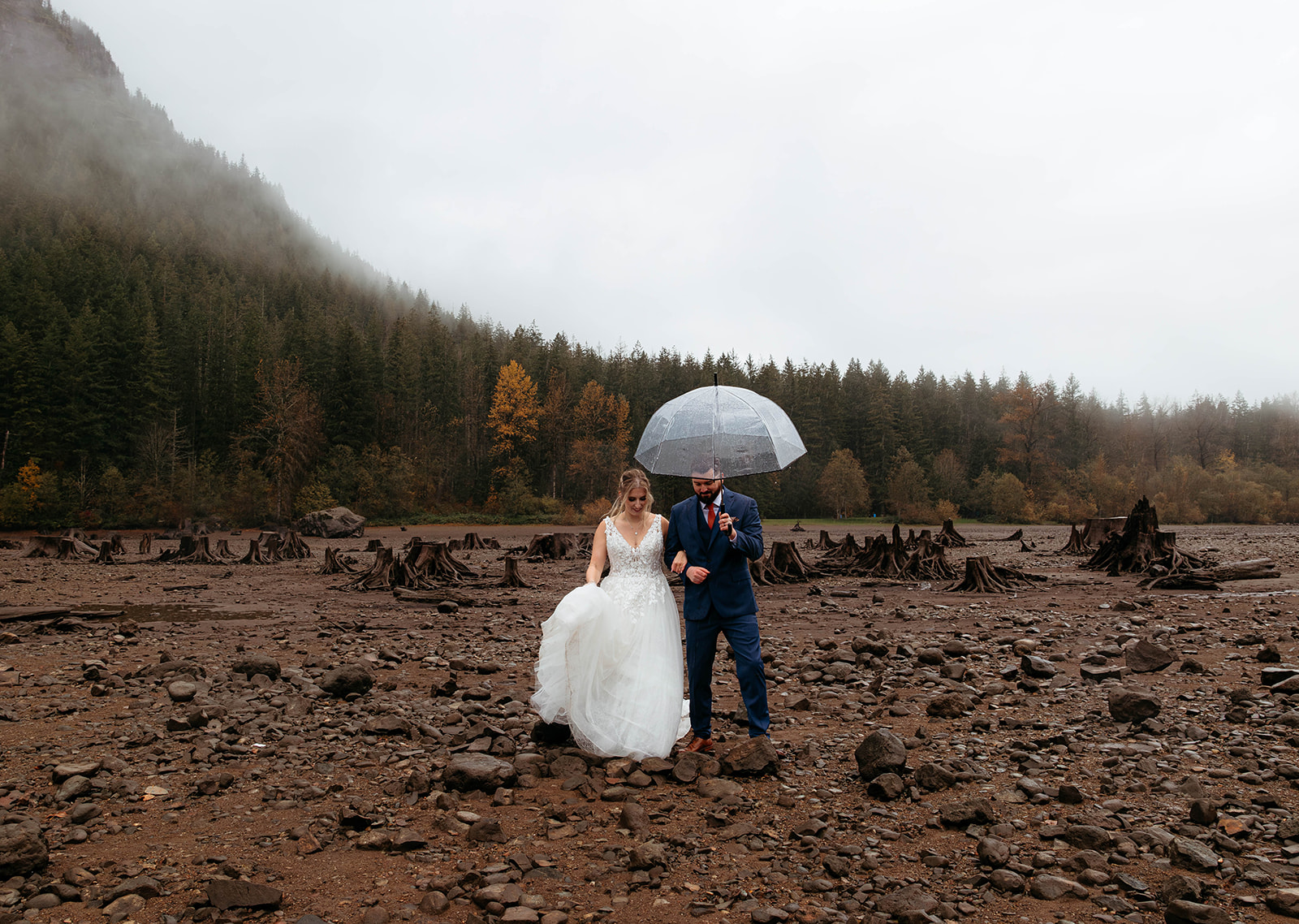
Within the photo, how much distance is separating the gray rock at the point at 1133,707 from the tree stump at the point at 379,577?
51.0ft

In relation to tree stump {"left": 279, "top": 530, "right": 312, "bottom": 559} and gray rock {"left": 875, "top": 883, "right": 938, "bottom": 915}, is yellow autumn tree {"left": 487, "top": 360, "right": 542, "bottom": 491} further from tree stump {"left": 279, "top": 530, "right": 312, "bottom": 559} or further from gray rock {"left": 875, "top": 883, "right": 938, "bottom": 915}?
gray rock {"left": 875, "top": 883, "right": 938, "bottom": 915}

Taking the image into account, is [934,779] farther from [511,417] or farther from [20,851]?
[511,417]

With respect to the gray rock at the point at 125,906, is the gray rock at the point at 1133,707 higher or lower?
higher

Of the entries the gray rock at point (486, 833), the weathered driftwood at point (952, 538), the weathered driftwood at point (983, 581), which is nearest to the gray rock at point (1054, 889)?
the gray rock at point (486, 833)

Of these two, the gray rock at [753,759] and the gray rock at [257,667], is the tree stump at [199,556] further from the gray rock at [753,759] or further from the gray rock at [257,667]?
the gray rock at [753,759]

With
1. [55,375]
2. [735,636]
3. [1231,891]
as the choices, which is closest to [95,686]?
[735,636]

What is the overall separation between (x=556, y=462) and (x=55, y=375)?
40.9 m

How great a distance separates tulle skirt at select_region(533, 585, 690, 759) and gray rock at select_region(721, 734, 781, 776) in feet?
1.71

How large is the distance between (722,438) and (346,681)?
478 centimetres

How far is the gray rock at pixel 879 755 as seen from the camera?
491cm

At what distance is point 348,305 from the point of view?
388 ft

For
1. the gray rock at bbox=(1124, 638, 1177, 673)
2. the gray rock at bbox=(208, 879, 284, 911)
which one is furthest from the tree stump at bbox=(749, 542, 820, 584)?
Answer: the gray rock at bbox=(208, 879, 284, 911)

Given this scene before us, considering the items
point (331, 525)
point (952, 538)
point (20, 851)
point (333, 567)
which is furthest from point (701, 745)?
point (331, 525)

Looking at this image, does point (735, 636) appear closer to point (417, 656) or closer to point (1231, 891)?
point (1231, 891)
